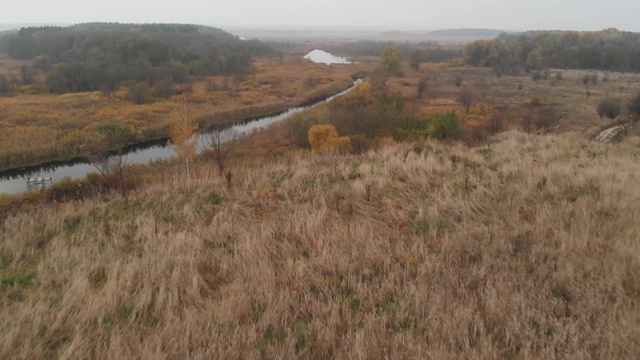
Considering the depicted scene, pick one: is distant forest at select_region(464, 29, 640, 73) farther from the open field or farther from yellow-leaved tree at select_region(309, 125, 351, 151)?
yellow-leaved tree at select_region(309, 125, 351, 151)

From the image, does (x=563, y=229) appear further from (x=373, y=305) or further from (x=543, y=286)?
(x=373, y=305)

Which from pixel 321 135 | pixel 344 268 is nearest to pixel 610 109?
pixel 321 135

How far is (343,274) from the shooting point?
13.5ft

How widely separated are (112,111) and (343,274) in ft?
165

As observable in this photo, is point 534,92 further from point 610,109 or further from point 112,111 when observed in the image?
point 112,111

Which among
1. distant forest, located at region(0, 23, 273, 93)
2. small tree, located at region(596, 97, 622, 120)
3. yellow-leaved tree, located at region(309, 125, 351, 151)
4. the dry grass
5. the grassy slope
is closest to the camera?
the grassy slope

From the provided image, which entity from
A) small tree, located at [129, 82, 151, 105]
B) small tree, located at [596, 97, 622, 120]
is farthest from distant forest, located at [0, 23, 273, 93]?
small tree, located at [596, 97, 622, 120]

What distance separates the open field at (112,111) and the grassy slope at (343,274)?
31480 millimetres

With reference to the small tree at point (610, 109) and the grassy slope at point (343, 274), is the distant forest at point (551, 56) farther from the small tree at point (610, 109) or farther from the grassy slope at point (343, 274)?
the grassy slope at point (343, 274)

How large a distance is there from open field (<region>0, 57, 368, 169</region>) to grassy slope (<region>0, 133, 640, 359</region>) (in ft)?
103

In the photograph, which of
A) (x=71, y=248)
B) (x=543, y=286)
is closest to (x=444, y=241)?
(x=543, y=286)

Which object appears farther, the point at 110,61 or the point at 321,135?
the point at 110,61

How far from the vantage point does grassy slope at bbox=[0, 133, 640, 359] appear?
2967 mm

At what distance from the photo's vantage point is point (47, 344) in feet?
10.2
